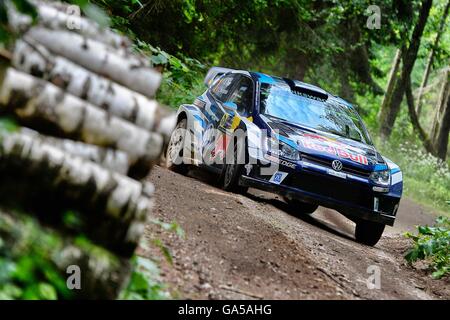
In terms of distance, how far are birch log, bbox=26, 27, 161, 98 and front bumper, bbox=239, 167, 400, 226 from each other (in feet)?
15.5

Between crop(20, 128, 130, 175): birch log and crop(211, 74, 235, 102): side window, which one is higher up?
crop(211, 74, 235, 102): side window

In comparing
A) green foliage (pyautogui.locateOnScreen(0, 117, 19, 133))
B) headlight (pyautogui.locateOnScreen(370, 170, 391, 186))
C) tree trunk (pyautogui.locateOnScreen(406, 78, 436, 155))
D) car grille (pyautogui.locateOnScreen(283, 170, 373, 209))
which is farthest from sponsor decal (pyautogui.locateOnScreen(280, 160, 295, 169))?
tree trunk (pyautogui.locateOnScreen(406, 78, 436, 155))

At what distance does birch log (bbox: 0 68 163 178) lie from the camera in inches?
147

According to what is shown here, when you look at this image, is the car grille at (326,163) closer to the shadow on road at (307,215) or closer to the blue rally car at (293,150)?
the blue rally car at (293,150)

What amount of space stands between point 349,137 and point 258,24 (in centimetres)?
796

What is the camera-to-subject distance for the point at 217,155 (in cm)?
963

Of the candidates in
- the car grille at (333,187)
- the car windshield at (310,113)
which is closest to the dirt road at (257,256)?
the car grille at (333,187)

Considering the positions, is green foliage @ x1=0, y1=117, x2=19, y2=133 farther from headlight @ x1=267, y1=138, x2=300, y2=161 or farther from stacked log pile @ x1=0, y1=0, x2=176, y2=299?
headlight @ x1=267, y1=138, x2=300, y2=161

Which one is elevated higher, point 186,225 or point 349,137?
point 349,137

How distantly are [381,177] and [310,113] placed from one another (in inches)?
54.4

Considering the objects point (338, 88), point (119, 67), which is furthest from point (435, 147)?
point (119, 67)

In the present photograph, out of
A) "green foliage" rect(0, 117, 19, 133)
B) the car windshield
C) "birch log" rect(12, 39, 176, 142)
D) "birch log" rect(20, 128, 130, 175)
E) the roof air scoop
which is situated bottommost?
"birch log" rect(20, 128, 130, 175)

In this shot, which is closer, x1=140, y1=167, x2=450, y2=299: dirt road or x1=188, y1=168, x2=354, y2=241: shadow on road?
x1=140, y1=167, x2=450, y2=299: dirt road
